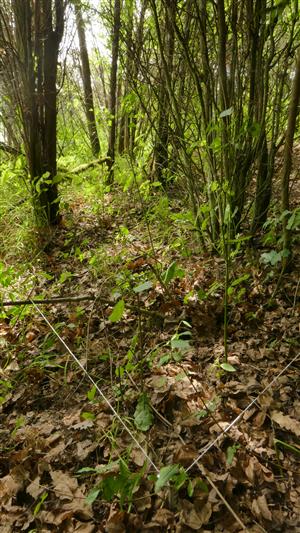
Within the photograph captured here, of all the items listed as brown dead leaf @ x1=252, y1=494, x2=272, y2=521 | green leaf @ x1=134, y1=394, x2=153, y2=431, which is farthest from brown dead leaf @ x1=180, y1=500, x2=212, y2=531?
green leaf @ x1=134, y1=394, x2=153, y2=431

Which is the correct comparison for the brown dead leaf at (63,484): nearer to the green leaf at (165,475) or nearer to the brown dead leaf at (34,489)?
the brown dead leaf at (34,489)

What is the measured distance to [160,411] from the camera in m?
1.89

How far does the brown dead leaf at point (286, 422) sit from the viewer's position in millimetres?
1660

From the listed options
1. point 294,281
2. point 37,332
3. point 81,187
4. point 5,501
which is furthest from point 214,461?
point 81,187

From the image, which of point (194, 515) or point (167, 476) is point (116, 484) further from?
point (194, 515)

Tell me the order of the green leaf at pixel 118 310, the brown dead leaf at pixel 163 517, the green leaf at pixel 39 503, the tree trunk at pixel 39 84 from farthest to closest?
the tree trunk at pixel 39 84 < the green leaf at pixel 39 503 < the brown dead leaf at pixel 163 517 < the green leaf at pixel 118 310

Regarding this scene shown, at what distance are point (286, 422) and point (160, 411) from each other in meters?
0.64

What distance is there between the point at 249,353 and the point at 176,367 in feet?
1.50

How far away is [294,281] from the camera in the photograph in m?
2.47

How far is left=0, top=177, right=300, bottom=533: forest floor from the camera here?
4.73 ft

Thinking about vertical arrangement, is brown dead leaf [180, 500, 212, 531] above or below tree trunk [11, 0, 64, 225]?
below

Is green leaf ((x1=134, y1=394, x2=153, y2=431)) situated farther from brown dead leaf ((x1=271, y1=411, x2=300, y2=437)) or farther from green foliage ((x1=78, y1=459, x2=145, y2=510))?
brown dead leaf ((x1=271, y1=411, x2=300, y2=437))

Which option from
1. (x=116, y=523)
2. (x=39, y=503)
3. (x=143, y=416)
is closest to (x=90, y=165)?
(x=143, y=416)

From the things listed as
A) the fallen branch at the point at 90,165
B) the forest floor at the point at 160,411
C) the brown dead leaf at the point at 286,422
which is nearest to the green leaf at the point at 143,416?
the forest floor at the point at 160,411
